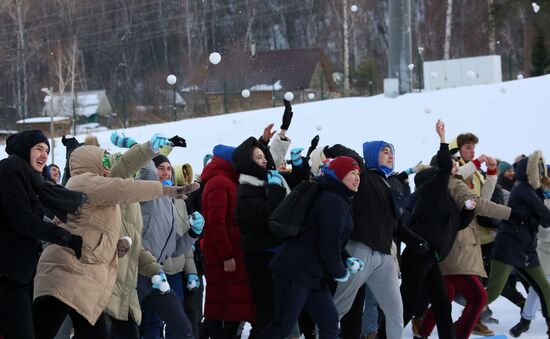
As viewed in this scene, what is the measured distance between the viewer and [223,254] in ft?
24.9

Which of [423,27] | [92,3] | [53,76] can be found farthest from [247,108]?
[423,27]

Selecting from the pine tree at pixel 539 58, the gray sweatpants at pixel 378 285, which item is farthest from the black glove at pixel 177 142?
the pine tree at pixel 539 58

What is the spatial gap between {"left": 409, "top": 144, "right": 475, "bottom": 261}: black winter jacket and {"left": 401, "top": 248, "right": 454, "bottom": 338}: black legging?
0.40 ft

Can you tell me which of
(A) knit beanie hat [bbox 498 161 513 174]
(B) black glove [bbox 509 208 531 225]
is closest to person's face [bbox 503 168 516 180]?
(A) knit beanie hat [bbox 498 161 513 174]

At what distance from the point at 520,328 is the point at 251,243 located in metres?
2.94

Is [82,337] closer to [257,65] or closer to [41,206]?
[41,206]

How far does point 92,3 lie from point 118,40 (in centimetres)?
736

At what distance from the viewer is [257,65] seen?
152ft

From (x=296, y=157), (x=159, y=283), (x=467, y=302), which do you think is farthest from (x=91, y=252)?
(x=467, y=302)

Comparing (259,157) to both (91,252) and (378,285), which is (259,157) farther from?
(91,252)

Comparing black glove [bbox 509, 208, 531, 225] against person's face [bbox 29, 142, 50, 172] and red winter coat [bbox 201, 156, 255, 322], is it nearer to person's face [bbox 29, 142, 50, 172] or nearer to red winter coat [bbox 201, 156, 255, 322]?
red winter coat [bbox 201, 156, 255, 322]

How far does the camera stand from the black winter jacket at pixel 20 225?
571 centimetres

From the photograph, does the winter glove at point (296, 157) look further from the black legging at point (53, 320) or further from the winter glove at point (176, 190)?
the black legging at point (53, 320)

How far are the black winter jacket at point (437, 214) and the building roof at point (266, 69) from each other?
32180 mm
